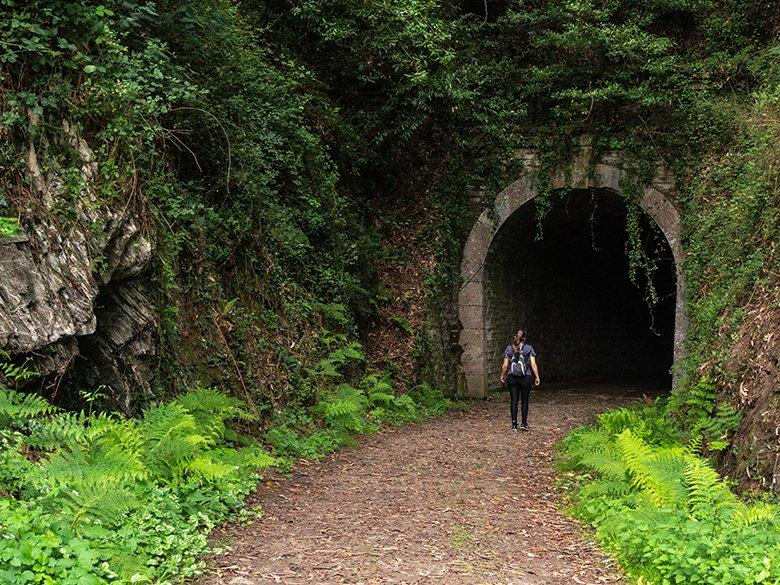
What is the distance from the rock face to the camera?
4.67 metres

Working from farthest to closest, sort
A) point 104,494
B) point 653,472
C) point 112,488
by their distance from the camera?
point 653,472
point 112,488
point 104,494

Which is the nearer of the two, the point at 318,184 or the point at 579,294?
the point at 318,184

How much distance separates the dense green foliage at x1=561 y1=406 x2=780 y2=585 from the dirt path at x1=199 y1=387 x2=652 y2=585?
255 millimetres

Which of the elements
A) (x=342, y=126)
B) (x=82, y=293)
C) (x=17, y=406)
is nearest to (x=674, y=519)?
(x=17, y=406)

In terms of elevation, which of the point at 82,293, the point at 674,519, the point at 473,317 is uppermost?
the point at 82,293

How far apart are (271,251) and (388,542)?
15.6ft

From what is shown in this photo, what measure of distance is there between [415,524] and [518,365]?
14.4 ft

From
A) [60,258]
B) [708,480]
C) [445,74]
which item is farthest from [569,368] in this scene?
[60,258]

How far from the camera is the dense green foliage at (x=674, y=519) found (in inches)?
147

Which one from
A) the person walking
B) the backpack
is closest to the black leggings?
the person walking

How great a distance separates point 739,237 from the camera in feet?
27.6

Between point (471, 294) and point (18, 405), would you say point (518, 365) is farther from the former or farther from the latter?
point (18, 405)

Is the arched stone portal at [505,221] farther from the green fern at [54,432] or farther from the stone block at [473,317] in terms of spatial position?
the green fern at [54,432]

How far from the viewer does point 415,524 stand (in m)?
5.33
